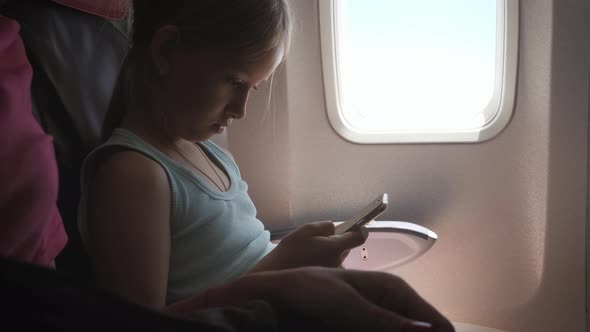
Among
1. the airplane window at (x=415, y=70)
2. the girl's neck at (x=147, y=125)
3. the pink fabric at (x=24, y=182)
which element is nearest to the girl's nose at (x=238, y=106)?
the girl's neck at (x=147, y=125)

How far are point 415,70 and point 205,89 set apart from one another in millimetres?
934

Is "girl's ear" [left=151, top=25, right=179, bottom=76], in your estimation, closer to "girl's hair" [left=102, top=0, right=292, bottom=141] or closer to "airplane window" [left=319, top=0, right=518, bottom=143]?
"girl's hair" [left=102, top=0, right=292, bottom=141]

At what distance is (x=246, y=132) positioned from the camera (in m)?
1.69

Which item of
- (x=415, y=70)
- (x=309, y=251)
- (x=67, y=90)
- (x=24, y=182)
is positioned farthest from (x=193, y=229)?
(x=415, y=70)

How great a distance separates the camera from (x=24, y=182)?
52cm

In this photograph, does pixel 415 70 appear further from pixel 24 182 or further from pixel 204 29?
pixel 24 182

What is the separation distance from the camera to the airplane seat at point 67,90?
33.3 inches

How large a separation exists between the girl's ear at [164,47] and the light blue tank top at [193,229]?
14 cm

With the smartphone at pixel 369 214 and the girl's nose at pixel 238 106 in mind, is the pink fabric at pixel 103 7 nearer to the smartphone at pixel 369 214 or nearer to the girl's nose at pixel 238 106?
the girl's nose at pixel 238 106

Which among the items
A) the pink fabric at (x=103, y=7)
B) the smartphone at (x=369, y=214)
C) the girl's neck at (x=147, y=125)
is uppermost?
the pink fabric at (x=103, y=7)

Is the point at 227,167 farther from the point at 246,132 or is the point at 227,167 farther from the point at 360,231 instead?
the point at 246,132

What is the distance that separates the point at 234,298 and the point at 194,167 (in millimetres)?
433

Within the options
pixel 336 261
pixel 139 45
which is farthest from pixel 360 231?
pixel 139 45

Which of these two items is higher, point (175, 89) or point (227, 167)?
point (175, 89)
